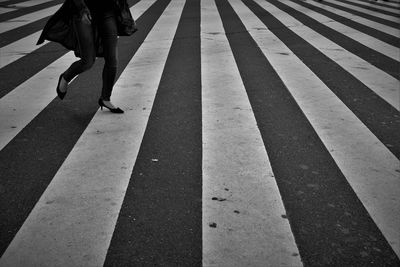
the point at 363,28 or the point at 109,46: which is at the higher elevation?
the point at 109,46

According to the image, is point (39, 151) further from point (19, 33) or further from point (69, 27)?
point (19, 33)

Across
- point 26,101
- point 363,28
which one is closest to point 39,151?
point 26,101

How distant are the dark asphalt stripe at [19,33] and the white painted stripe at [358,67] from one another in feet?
17.9

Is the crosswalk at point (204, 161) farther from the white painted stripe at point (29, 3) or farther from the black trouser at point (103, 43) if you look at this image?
the white painted stripe at point (29, 3)

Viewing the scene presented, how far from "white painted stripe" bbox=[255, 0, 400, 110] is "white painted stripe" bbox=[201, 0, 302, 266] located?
1803 mm

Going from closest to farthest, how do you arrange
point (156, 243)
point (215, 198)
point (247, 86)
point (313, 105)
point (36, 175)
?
point (156, 243)
point (215, 198)
point (36, 175)
point (313, 105)
point (247, 86)

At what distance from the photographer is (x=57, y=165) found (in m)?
3.32

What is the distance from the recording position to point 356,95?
5109 mm

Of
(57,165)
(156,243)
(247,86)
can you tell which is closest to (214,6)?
(247,86)

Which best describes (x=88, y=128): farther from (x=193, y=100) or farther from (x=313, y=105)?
(x=313, y=105)

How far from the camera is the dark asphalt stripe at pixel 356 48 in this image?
6453 millimetres

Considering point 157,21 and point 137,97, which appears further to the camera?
point 157,21

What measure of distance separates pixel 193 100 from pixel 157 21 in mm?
6008

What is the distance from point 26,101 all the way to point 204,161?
252 cm
